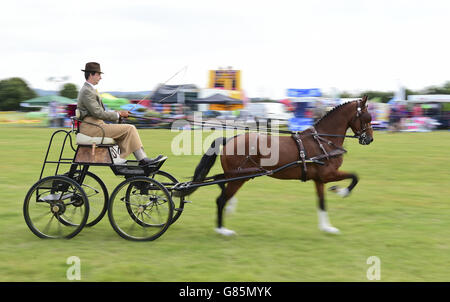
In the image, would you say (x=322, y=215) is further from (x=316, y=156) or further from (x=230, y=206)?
(x=230, y=206)

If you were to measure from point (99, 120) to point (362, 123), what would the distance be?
11.9ft

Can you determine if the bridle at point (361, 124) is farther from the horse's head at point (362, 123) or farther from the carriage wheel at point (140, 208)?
the carriage wheel at point (140, 208)

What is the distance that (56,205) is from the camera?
20.0 feet

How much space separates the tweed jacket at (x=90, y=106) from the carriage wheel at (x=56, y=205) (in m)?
0.88

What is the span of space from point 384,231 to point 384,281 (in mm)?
1991

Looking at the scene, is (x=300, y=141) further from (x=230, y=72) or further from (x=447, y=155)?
(x=230, y=72)

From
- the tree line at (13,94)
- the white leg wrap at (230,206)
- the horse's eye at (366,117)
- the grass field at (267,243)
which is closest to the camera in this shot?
the grass field at (267,243)

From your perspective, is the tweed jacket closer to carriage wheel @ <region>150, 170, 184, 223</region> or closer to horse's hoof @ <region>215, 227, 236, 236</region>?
carriage wheel @ <region>150, 170, 184, 223</region>

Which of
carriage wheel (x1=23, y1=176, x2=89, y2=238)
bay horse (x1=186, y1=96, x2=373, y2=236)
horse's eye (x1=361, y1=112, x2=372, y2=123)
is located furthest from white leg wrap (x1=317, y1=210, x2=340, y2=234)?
carriage wheel (x1=23, y1=176, x2=89, y2=238)

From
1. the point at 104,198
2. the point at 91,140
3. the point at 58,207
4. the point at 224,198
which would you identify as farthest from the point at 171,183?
the point at 58,207

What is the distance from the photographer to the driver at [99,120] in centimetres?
591

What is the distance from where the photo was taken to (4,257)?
17.4 feet

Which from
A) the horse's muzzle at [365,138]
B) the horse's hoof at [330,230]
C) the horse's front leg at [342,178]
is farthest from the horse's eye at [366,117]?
the horse's hoof at [330,230]
